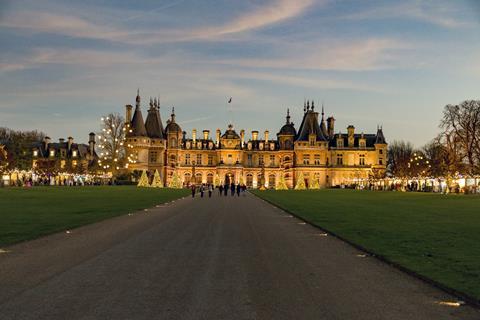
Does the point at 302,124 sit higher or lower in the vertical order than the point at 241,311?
higher

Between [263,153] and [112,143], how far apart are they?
2302 inches

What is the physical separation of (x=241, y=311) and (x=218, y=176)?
130m

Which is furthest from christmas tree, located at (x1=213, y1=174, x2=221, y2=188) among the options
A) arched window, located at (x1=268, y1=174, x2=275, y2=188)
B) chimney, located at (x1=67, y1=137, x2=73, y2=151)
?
chimney, located at (x1=67, y1=137, x2=73, y2=151)

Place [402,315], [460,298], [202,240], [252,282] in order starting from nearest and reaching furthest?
[402,315] → [460,298] → [252,282] → [202,240]

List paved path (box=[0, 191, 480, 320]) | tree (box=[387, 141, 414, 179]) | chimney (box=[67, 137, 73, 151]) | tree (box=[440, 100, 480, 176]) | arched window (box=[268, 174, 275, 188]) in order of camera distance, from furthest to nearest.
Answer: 1. chimney (box=[67, 137, 73, 151])
2. arched window (box=[268, 174, 275, 188])
3. tree (box=[387, 141, 414, 179])
4. tree (box=[440, 100, 480, 176])
5. paved path (box=[0, 191, 480, 320])

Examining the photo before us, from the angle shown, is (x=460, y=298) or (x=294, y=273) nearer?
(x=460, y=298)

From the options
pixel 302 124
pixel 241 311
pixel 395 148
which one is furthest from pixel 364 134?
pixel 241 311

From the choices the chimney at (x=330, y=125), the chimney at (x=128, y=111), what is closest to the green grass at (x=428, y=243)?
the chimney at (x=128, y=111)

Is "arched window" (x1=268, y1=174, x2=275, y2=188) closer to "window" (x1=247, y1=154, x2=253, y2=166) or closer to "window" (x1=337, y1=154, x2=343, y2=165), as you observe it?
"window" (x1=247, y1=154, x2=253, y2=166)

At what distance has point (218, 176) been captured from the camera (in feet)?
456

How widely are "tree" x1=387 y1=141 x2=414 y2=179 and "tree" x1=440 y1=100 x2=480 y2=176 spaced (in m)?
38.7

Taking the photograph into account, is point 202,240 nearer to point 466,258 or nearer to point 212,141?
point 466,258

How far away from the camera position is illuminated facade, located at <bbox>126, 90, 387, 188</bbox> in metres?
135

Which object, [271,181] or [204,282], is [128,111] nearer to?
[271,181]
